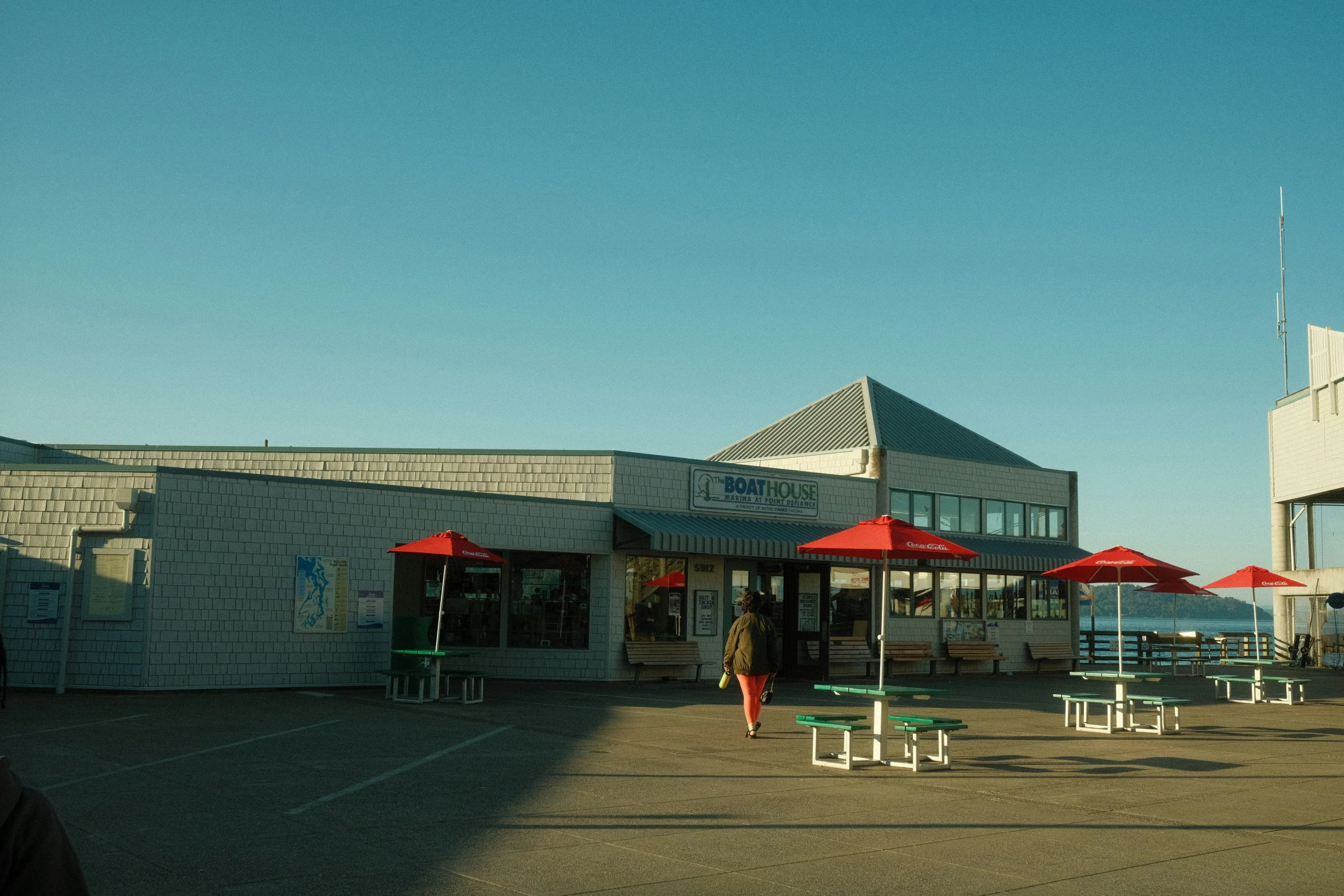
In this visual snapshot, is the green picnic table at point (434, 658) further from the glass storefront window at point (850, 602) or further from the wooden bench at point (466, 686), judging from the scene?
the glass storefront window at point (850, 602)

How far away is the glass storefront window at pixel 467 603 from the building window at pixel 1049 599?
47.4ft

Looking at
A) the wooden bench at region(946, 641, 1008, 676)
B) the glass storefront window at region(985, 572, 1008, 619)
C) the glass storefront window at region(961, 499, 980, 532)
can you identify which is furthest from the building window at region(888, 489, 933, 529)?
the wooden bench at region(946, 641, 1008, 676)

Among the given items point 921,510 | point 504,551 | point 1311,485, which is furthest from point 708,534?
point 1311,485

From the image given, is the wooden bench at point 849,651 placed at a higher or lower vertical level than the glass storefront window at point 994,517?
A: lower

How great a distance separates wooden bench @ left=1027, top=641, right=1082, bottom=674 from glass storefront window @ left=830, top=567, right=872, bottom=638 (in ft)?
17.5

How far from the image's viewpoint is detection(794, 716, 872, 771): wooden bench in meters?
11.4

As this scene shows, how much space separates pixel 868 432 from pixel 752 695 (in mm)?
15628

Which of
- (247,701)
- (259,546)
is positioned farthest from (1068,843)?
(259,546)

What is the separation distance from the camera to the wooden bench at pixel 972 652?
2806 cm

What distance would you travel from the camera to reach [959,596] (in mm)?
28766

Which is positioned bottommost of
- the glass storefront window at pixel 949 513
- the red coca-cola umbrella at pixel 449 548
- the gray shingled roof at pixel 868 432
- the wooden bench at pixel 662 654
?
the wooden bench at pixel 662 654

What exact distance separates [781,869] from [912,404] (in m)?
25.9

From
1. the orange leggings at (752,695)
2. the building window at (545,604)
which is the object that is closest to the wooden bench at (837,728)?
the orange leggings at (752,695)

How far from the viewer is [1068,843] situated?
25.7ft
